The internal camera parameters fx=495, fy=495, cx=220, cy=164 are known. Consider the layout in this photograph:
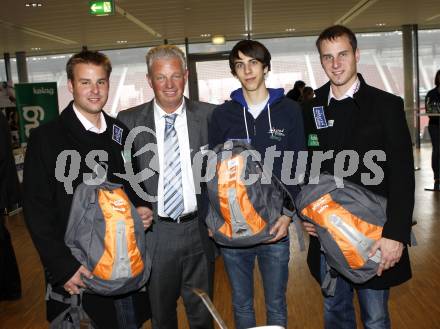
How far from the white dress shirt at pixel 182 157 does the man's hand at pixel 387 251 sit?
940 millimetres

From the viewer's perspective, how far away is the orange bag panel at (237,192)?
2172mm

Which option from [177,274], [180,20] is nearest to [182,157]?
[177,274]

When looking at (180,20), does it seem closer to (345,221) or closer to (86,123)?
(86,123)

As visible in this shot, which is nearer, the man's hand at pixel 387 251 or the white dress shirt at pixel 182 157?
the man's hand at pixel 387 251

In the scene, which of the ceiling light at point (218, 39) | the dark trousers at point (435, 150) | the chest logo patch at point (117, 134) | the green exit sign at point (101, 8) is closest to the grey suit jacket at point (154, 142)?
the chest logo patch at point (117, 134)

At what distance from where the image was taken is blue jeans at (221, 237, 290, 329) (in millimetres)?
2361

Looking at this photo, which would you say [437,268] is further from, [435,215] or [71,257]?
[71,257]

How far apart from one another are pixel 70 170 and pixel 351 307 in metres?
1.46

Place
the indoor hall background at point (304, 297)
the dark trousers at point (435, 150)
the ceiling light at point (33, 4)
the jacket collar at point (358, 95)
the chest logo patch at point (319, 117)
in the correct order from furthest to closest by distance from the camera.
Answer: the dark trousers at point (435, 150)
the ceiling light at point (33, 4)
the indoor hall background at point (304, 297)
the chest logo patch at point (319, 117)
the jacket collar at point (358, 95)

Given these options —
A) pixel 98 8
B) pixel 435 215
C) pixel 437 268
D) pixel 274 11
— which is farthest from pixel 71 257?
pixel 274 11

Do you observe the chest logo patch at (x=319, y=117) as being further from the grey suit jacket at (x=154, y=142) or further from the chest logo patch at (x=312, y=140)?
the grey suit jacket at (x=154, y=142)

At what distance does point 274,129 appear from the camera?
2352 mm

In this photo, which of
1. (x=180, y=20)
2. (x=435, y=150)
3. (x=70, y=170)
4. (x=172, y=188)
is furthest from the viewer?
(x=180, y=20)

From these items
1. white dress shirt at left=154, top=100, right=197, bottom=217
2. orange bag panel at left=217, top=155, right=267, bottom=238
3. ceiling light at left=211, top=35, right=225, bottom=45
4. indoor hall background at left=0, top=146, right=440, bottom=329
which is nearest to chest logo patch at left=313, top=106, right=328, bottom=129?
orange bag panel at left=217, top=155, right=267, bottom=238
